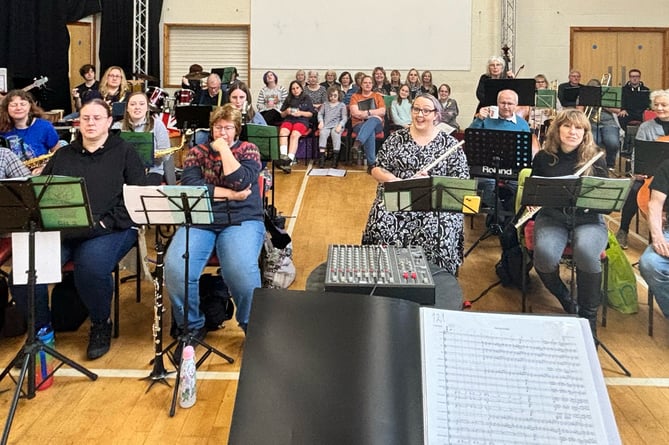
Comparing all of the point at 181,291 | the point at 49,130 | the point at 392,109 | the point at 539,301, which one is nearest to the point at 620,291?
the point at 539,301

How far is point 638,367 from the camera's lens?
310cm

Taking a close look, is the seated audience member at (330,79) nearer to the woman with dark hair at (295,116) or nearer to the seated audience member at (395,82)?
the seated audience member at (395,82)

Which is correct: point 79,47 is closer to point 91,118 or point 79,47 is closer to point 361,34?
point 361,34

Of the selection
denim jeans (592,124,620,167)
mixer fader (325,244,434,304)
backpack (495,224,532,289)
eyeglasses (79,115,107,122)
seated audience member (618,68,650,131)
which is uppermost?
seated audience member (618,68,650,131)

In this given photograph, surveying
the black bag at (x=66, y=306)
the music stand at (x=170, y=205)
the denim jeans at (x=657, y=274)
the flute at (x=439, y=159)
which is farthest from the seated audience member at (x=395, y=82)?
the music stand at (x=170, y=205)

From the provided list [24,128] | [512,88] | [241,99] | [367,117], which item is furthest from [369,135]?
[24,128]

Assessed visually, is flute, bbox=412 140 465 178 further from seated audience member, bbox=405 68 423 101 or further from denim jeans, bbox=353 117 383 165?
seated audience member, bbox=405 68 423 101

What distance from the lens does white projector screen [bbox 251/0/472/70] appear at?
36.0 ft

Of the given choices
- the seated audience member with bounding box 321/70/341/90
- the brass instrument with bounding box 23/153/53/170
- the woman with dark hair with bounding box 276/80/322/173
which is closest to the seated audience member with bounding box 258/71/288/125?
the woman with dark hair with bounding box 276/80/322/173

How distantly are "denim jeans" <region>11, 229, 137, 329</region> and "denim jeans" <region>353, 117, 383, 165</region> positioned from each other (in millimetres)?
5670

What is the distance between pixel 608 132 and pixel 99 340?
7116 mm

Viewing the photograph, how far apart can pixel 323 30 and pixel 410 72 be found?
74.0 inches

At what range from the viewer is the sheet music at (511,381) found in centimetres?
97

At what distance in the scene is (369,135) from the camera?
8.63m
